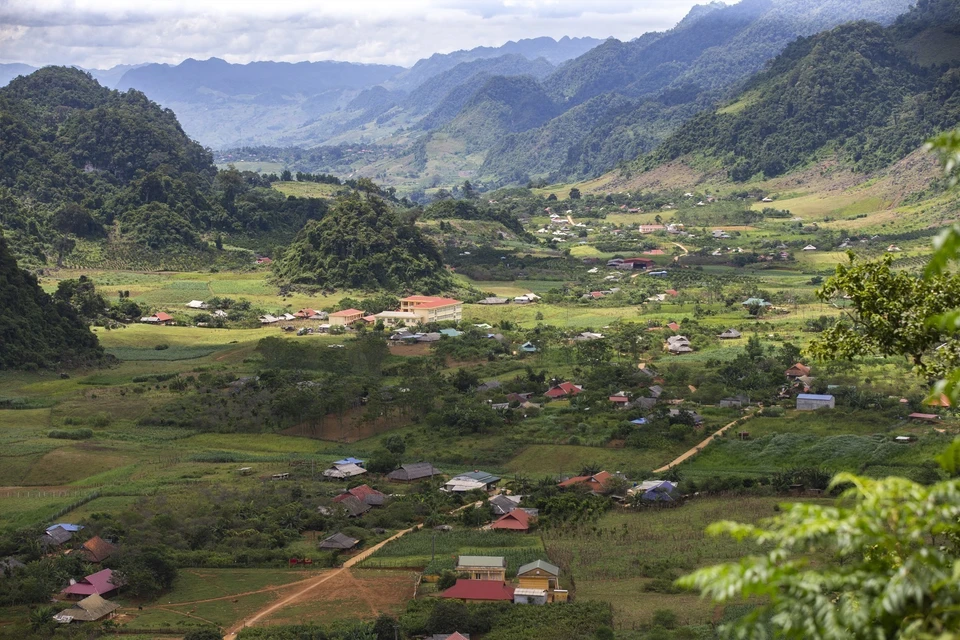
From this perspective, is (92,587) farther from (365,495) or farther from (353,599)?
(365,495)

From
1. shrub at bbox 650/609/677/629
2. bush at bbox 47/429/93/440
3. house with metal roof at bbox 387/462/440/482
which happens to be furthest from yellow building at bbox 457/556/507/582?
bush at bbox 47/429/93/440

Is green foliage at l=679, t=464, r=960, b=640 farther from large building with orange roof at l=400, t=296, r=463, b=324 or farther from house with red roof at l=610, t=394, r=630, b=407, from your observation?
large building with orange roof at l=400, t=296, r=463, b=324

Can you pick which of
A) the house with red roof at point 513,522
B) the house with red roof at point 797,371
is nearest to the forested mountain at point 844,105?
the house with red roof at point 797,371

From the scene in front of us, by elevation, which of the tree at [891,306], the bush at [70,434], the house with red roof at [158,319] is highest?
the tree at [891,306]

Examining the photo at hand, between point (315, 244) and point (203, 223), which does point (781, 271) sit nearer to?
point (315, 244)

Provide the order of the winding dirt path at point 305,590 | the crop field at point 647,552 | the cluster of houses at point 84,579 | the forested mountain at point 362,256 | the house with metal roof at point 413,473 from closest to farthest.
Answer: the winding dirt path at point 305,590 → the crop field at point 647,552 → the cluster of houses at point 84,579 → the house with metal roof at point 413,473 → the forested mountain at point 362,256

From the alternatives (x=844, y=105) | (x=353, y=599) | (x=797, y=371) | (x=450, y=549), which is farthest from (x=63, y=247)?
(x=844, y=105)

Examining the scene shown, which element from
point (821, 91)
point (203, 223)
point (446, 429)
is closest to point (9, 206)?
point (203, 223)

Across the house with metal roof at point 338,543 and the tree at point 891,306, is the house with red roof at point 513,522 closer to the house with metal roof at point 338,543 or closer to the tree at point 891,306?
the house with metal roof at point 338,543
